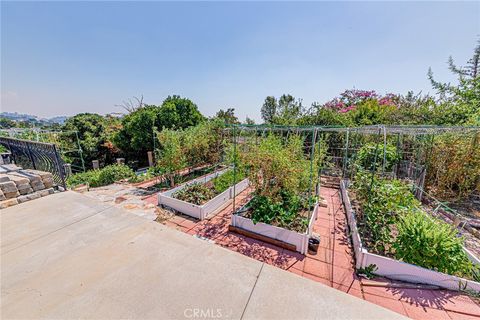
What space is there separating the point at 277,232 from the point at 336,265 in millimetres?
936

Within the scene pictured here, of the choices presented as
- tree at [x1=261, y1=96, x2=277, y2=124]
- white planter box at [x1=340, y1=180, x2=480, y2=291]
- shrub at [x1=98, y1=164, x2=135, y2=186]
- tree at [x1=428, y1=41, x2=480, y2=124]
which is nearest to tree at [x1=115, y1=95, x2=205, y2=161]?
shrub at [x1=98, y1=164, x2=135, y2=186]

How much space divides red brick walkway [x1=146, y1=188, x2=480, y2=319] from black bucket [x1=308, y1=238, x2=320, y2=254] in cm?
7

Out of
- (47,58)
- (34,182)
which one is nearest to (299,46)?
(34,182)

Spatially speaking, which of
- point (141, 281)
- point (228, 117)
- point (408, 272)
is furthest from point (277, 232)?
point (228, 117)

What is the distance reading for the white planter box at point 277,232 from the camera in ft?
9.30

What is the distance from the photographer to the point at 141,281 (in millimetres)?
1784

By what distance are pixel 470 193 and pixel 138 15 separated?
1032cm

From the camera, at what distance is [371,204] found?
10.2 feet

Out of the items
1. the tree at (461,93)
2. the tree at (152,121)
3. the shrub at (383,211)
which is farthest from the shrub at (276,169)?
the tree at (461,93)

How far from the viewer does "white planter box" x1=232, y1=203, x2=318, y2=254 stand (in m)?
2.84

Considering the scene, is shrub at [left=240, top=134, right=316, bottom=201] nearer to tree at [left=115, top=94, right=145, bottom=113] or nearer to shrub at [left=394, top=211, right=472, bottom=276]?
shrub at [left=394, top=211, right=472, bottom=276]

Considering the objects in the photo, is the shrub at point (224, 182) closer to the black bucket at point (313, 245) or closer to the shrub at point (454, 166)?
the black bucket at point (313, 245)

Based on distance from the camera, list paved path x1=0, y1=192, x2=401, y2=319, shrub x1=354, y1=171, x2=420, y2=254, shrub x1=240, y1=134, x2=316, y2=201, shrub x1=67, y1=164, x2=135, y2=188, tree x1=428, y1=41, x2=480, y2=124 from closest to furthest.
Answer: paved path x1=0, y1=192, x2=401, y2=319, shrub x1=354, y1=171, x2=420, y2=254, shrub x1=240, y1=134, x2=316, y2=201, shrub x1=67, y1=164, x2=135, y2=188, tree x1=428, y1=41, x2=480, y2=124

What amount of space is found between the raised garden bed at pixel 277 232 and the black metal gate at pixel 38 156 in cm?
377
